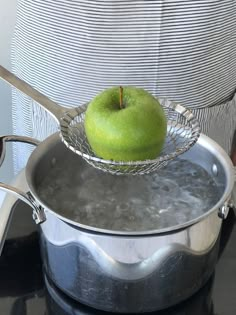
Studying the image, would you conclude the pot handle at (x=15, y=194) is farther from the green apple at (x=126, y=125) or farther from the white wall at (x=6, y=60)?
the white wall at (x=6, y=60)

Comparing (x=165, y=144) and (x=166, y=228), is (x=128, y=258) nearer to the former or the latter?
(x=166, y=228)

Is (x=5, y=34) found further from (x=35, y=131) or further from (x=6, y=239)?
(x=6, y=239)

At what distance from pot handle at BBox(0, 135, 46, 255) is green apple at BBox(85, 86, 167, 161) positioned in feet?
0.26

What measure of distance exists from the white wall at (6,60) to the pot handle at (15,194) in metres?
0.40

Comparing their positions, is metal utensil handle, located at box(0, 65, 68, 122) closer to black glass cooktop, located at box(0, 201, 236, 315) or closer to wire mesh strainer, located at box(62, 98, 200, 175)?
wire mesh strainer, located at box(62, 98, 200, 175)

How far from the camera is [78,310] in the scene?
569 millimetres

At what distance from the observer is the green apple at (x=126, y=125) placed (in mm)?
532

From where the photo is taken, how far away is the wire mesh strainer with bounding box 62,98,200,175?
0.55m

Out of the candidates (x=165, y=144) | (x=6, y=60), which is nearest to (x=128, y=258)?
(x=165, y=144)

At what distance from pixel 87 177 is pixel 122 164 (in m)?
0.08

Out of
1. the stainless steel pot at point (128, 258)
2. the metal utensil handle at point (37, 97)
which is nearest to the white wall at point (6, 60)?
the metal utensil handle at point (37, 97)

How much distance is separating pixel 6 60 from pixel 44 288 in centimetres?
53

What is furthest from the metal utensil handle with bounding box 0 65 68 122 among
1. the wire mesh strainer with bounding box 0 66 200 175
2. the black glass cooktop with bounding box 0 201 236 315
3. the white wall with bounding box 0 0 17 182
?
the white wall with bounding box 0 0 17 182

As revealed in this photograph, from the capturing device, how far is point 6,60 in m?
1.02
